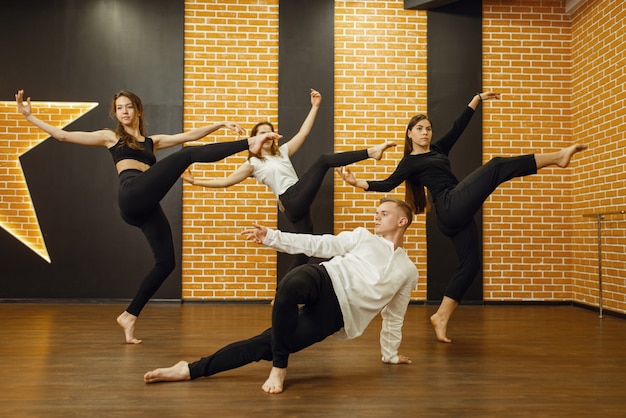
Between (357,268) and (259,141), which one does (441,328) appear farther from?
(259,141)

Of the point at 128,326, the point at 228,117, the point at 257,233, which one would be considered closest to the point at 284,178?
the point at 228,117

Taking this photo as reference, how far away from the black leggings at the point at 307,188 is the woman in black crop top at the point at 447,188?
14 centimetres

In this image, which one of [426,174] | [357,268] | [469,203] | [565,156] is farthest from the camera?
[426,174]

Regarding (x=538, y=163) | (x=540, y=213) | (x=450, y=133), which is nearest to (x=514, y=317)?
(x=540, y=213)

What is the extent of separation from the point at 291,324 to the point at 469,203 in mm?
1586

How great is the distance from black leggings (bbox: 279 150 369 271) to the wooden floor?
81 centimetres

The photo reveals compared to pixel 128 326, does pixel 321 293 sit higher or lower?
higher

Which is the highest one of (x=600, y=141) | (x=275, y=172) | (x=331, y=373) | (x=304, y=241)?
(x=600, y=141)

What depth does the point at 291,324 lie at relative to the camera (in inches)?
93.2

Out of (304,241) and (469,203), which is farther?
(469,203)

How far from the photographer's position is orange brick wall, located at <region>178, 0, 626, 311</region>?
18.6ft

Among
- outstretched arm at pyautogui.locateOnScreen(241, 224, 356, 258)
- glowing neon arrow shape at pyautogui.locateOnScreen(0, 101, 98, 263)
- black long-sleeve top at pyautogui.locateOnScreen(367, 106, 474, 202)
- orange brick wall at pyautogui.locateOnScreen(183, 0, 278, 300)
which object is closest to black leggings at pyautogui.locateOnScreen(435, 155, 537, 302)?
black long-sleeve top at pyautogui.locateOnScreen(367, 106, 474, 202)

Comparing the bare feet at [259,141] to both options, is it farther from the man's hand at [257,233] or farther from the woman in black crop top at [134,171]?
the man's hand at [257,233]

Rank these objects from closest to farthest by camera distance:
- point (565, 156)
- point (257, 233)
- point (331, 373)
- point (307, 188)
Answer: point (257, 233) < point (331, 373) < point (565, 156) < point (307, 188)
